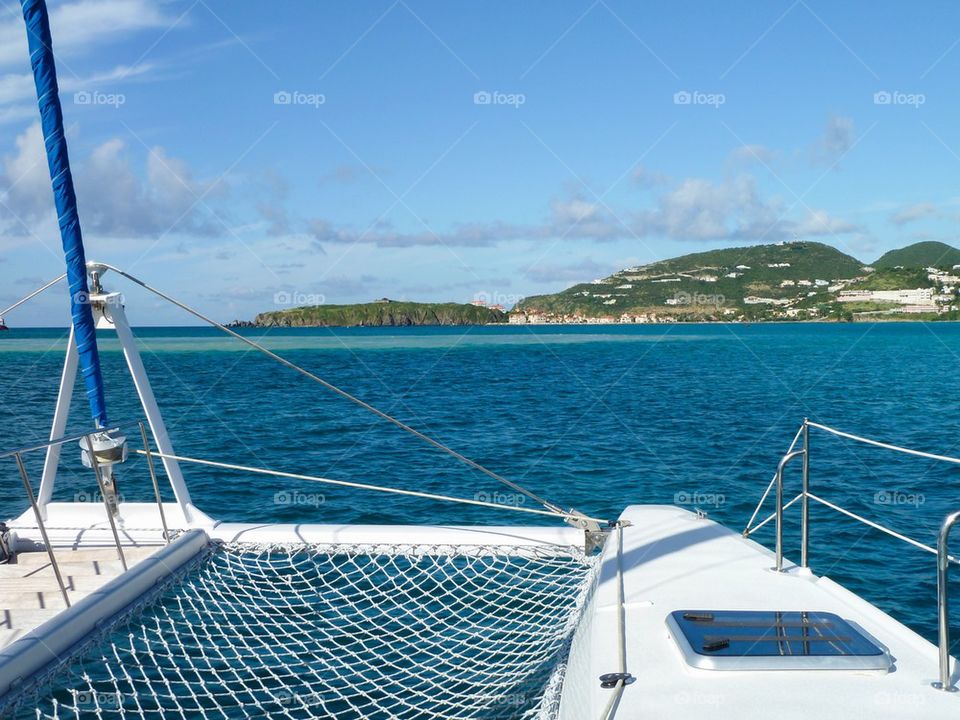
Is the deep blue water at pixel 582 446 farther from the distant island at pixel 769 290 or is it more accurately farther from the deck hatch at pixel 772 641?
the distant island at pixel 769 290

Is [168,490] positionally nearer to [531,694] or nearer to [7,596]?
[7,596]

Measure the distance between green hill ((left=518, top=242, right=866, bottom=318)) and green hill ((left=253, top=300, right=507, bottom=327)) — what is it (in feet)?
82.8

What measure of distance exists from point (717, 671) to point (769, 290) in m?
137

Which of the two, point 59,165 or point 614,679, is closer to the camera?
point 614,679

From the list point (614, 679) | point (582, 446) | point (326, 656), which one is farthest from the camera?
point (582, 446)

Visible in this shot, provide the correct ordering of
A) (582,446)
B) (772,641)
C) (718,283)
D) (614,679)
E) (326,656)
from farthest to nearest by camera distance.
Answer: (718,283) → (582,446) → (326,656) → (772,641) → (614,679)

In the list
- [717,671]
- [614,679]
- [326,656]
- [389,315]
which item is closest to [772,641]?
[717,671]

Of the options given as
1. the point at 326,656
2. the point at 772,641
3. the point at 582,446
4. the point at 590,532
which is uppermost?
the point at 772,641

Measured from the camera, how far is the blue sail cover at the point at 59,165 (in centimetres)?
616

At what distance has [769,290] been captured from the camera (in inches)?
5172

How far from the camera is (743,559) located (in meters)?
5.12

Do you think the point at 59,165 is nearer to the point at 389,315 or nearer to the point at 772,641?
the point at 772,641

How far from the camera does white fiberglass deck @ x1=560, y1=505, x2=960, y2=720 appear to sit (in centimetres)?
314

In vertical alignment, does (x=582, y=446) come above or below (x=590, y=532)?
below
